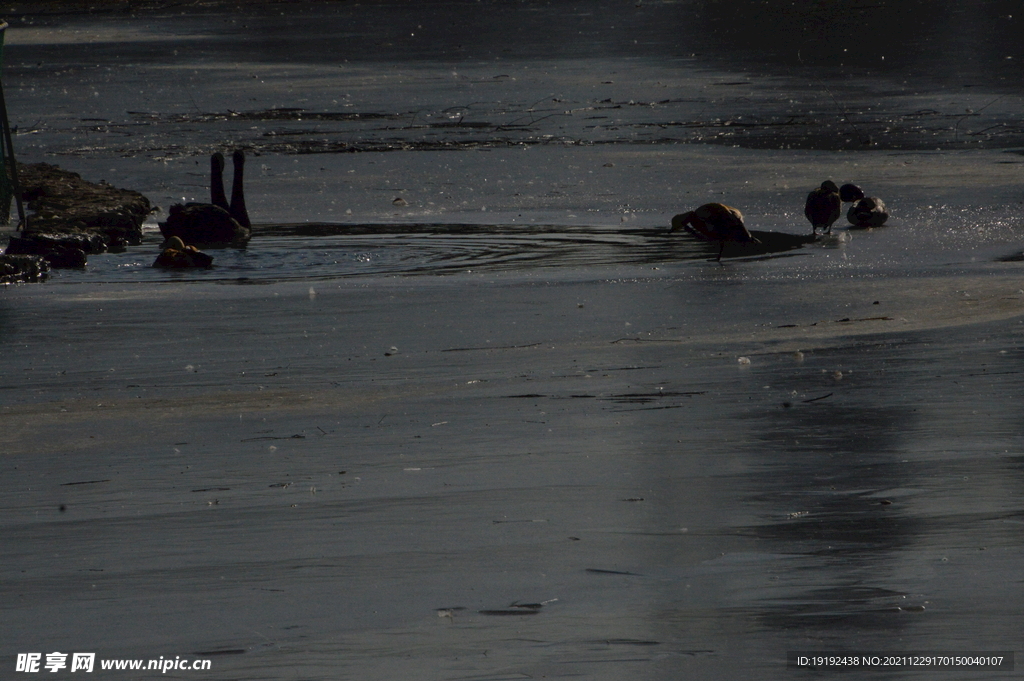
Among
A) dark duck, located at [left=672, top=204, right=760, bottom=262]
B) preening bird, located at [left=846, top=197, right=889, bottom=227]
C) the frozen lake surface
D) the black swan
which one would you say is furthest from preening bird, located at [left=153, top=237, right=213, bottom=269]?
the black swan

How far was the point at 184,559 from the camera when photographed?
4664 mm

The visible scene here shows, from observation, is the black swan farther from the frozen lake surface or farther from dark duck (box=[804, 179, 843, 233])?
dark duck (box=[804, 179, 843, 233])

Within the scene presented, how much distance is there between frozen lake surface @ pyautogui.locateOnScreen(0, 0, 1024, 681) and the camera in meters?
4.13

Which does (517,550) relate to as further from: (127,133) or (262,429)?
(127,133)

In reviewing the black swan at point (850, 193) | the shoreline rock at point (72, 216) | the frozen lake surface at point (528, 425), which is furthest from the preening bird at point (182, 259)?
the black swan at point (850, 193)

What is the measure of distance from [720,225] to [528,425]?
5492 mm

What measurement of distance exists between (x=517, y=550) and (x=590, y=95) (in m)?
20.2

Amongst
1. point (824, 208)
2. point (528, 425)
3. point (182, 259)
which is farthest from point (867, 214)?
point (528, 425)

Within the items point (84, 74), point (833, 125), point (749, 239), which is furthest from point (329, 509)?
point (84, 74)

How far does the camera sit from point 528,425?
20.6ft

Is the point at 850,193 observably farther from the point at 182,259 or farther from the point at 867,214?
the point at 182,259

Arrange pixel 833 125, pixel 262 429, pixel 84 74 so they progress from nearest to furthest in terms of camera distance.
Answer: pixel 262 429, pixel 833 125, pixel 84 74

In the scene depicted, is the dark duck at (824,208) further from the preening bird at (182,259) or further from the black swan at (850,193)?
the preening bird at (182,259)

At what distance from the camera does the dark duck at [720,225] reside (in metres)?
11.4
